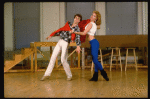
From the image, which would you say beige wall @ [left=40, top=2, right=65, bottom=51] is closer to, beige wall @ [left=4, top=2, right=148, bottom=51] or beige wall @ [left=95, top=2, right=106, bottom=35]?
beige wall @ [left=4, top=2, right=148, bottom=51]

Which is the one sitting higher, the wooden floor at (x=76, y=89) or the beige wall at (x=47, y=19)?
the beige wall at (x=47, y=19)

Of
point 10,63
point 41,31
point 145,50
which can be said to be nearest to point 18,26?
point 41,31

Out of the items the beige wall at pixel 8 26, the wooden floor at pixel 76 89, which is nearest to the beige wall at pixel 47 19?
the beige wall at pixel 8 26

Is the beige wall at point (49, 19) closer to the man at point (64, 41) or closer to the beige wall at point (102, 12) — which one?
the beige wall at point (102, 12)

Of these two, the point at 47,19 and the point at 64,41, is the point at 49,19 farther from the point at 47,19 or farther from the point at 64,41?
the point at 64,41

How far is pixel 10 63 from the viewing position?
5.07m

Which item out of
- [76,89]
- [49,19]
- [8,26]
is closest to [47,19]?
[49,19]

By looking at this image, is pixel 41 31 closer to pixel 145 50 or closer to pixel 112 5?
pixel 112 5

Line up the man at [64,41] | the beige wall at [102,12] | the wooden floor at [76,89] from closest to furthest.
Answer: the wooden floor at [76,89] → the man at [64,41] → the beige wall at [102,12]

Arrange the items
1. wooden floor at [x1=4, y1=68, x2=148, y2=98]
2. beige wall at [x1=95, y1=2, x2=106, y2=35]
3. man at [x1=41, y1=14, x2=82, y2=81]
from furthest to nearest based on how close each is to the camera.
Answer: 1. beige wall at [x1=95, y1=2, x2=106, y2=35]
2. man at [x1=41, y1=14, x2=82, y2=81]
3. wooden floor at [x1=4, y1=68, x2=148, y2=98]

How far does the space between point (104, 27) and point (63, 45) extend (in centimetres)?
427

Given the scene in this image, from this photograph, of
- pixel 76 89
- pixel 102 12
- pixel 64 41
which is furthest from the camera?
pixel 102 12

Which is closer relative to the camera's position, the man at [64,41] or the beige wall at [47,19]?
the man at [64,41]

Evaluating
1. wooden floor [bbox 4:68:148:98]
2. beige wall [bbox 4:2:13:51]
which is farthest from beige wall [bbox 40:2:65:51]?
wooden floor [bbox 4:68:148:98]
